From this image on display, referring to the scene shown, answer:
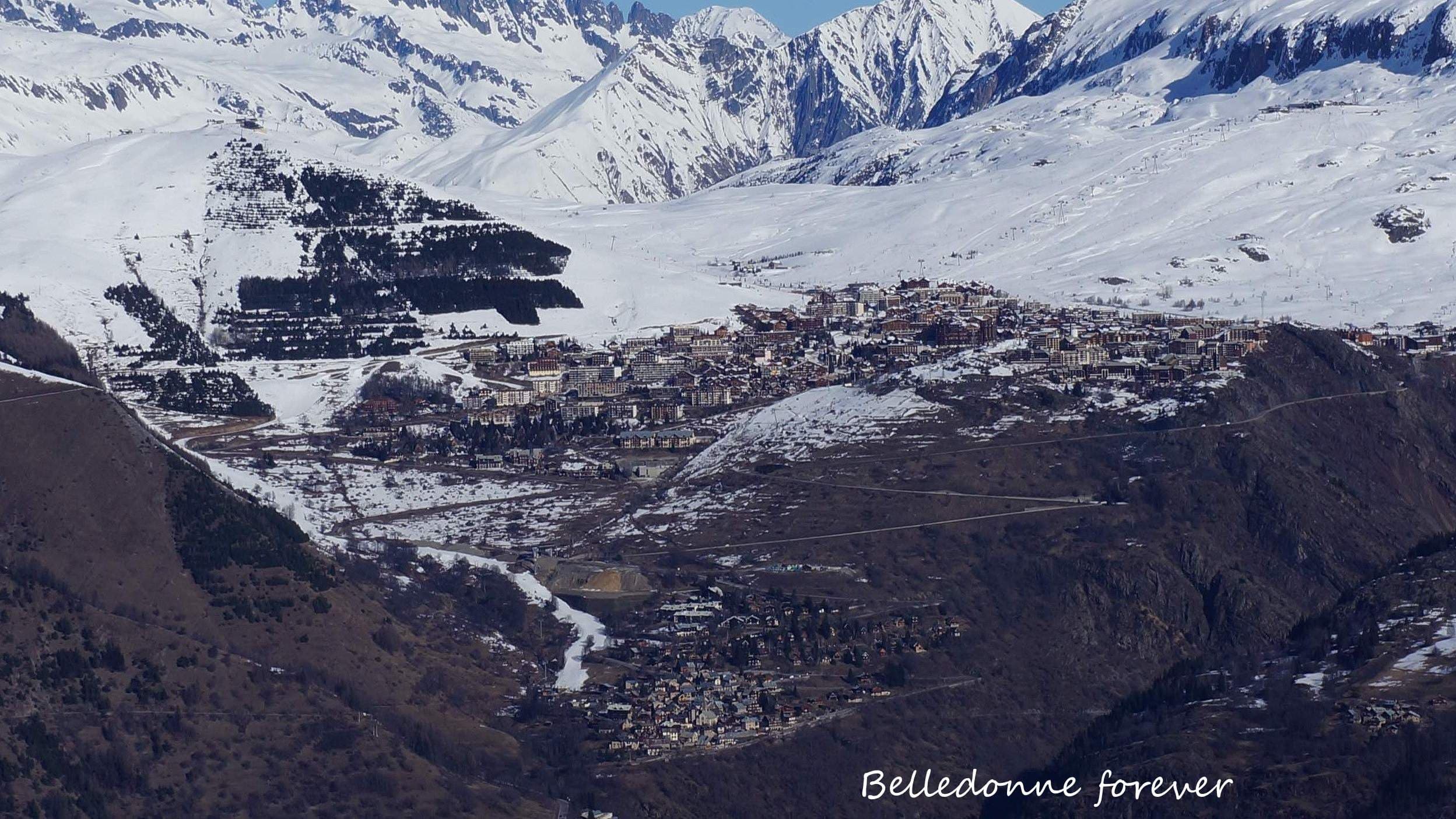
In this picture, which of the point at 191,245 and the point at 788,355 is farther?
the point at 191,245

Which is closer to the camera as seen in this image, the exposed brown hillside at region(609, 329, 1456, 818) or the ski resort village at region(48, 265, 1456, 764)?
the exposed brown hillside at region(609, 329, 1456, 818)

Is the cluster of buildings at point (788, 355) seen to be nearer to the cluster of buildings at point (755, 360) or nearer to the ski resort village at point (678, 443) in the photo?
the cluster of buildings at point (755, 360)

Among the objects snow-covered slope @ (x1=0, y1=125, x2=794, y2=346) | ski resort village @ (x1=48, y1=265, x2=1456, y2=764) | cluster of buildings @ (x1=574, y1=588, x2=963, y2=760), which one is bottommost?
cluster of buildings @ (x1=574, y1=588, x2=963, y2=760)

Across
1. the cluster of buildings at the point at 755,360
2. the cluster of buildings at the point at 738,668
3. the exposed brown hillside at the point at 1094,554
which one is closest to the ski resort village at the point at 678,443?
the cluster of buildings at the point at 738,668

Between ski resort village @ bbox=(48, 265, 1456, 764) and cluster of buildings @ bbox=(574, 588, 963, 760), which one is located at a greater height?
ski resort village @ bbox=(48, 265, 1456, 764)

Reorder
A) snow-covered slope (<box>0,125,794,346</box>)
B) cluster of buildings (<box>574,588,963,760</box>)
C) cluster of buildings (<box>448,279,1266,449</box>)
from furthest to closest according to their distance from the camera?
1. snow-covered slope (<box>0,125,794,346</box>)
2. cluster of buildings (<box>448,279,1266,449</box>)
3. cluster of buildings (<box>574,588,963,760</box>)

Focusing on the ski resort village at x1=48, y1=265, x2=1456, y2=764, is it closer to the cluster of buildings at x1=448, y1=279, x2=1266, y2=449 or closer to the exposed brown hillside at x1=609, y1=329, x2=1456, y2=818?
the cluster of buildings at x1=448, y1=279, x2=1266, y2=449

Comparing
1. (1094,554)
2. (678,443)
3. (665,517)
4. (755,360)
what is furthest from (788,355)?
(1094,554)

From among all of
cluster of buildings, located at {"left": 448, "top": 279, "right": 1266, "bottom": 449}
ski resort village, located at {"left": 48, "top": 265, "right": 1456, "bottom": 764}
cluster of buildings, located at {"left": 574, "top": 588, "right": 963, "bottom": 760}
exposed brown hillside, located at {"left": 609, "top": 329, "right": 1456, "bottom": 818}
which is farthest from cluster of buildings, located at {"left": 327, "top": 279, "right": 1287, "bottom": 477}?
cluster of buildings, located at {"left": 574, "top": 588, "right": 963, "bottom": 760}

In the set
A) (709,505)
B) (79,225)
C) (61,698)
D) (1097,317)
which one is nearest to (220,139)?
(79,225)

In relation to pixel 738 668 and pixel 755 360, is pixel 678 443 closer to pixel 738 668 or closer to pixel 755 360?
pixel 755 360

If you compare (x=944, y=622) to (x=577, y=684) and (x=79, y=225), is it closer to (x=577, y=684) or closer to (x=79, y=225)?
(x=577, y=684)
